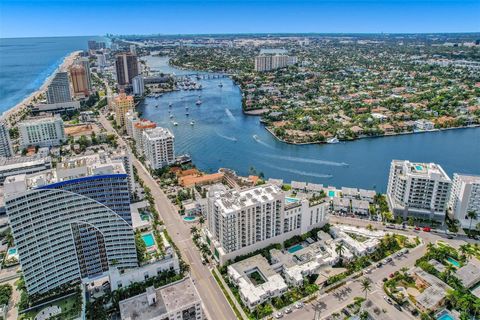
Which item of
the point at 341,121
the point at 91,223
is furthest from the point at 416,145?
the point at 91,223

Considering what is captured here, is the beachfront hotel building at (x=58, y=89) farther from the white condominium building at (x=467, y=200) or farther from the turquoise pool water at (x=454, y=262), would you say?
the turquoise pool water at (x=454, y=262)

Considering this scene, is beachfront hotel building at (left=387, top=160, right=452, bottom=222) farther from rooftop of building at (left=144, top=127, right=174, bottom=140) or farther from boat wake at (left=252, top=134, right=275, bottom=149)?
rooftop of building at (left=144, top=127, right=174, bottom=140)

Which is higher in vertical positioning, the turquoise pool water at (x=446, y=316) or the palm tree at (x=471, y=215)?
the palm tree at (x=471, y=215)

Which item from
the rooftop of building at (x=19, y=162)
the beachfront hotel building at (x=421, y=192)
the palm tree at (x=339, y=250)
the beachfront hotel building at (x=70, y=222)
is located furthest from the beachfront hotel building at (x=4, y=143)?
the beachfront hotel building at (x=421, y=192)

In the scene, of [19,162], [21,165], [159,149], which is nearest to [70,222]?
[159,149]

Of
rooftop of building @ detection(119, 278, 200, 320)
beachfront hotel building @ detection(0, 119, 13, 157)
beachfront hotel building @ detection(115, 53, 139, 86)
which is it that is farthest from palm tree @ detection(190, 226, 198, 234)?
beachfront hotel building @ detection(115, 53, 139, 86)

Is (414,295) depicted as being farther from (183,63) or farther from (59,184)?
(183,63)
